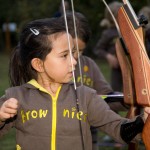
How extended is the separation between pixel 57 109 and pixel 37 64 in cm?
28

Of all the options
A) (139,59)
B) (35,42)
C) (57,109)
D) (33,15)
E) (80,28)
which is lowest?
(57,109)

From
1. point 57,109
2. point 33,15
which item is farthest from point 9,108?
point 33,15

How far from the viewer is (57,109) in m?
2.30

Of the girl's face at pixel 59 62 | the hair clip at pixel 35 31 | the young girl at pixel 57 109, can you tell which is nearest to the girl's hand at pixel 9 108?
the young girl at pixel 57 109

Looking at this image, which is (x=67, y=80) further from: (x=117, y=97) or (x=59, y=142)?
(x=117, y=97)

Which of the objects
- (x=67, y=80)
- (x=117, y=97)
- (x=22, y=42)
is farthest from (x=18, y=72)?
(x=117, y=97)

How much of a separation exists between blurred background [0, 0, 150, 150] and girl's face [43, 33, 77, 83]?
26.9ft

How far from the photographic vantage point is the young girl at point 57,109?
2.28 metres

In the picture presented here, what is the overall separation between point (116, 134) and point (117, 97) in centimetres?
78

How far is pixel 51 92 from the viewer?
2.38 m

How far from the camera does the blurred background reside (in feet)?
53.4

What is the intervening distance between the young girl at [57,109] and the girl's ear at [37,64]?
0.02 m

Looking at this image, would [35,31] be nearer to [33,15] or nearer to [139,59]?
[139,59]

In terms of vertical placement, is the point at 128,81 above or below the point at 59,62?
below
